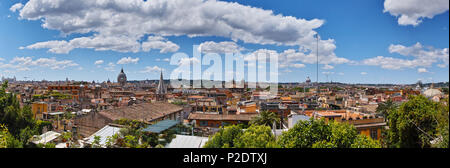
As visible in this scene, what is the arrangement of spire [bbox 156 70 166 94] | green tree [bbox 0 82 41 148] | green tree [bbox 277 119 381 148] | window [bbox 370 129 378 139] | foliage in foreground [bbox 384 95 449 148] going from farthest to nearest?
spire [bbox 156 70 166 94], window [bbox 370 129 378 139], foliage in foreground [bbox 384 95 449 148], green tree [bbox 0 82 41 148], green tree [bbox 277 119 381 148]

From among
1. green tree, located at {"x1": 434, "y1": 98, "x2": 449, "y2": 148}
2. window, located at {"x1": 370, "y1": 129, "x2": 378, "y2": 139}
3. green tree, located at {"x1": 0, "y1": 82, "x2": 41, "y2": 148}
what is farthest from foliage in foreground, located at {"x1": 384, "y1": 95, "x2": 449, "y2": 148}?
green tree, located at {"x1": 0, "y1": 82, "x2": 41, "y2": 148}

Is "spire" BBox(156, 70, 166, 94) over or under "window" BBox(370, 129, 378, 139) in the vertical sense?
over

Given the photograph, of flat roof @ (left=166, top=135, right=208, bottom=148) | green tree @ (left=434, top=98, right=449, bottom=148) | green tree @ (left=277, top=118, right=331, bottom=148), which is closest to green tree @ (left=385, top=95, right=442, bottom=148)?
green tree @ (left=434, top=98, right=449, bottom=148)

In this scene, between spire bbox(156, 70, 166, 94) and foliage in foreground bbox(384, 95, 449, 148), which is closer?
foliage in foreground bbox(384, 95, 449, 148)

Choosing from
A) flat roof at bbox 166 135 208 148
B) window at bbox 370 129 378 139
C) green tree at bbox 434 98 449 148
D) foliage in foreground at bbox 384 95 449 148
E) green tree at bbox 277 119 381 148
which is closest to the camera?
green tree at bbox 434 98 449 148

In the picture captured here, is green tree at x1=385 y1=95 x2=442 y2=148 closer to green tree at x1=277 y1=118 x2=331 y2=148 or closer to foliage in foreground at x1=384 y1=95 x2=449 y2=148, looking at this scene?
foliage in foreground at x1=384 y1=95 x2=449 y2=148

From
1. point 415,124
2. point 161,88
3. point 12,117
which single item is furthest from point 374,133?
point 161,88

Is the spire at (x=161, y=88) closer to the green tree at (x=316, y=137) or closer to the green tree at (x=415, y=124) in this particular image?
the green tree at (x=415, y=124)

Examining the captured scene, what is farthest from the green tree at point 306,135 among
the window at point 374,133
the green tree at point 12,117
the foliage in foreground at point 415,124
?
the window at point 374,133

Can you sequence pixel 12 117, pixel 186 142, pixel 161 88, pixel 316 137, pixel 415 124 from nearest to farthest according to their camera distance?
pixel 316 137, pixel 186 142, pixel 12 117, pixel 415 124, pixel 161 88

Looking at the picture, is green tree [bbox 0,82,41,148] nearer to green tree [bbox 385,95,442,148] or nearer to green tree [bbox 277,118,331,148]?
green tree [bbox 277,118,331,148]

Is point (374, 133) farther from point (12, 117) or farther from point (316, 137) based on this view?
point (12, 117)

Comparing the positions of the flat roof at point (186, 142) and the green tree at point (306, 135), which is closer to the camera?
the green tree at point (306, 135)
